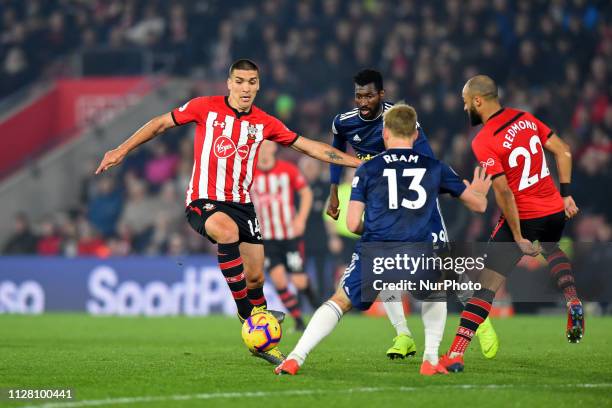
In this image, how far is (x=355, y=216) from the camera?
286 inches

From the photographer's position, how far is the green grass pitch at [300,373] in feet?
21.6

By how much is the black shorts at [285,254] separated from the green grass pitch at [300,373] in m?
1.29

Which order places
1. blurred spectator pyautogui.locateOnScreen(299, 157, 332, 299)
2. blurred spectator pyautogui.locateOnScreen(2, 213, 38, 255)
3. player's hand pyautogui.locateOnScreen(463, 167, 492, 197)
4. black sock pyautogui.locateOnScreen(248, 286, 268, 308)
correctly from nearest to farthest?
player's hand pyautogui.locateOnScreen(463, 167, 492, 197) → black sock pyautogui.locateOnScreen(248, 286, 268, 308) → blurred spectator pyautogui.locateOnScreen(299, 157, 332, 299) → blurred spectator pyautogui.locateOnScreen(2, 213, 38, 255)

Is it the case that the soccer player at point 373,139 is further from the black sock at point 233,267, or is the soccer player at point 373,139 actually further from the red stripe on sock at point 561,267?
the black sock at point 233,267

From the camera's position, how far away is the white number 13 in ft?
24.1

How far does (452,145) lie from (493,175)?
10.2 metres

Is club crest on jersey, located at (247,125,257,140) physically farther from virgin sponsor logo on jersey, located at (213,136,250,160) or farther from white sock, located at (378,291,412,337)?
white sock, located at (378,291,412,337)

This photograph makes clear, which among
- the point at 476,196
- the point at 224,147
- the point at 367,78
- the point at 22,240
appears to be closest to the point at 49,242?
the point at 22,240

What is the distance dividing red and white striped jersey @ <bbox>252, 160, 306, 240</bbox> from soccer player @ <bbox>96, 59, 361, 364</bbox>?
4.86 m

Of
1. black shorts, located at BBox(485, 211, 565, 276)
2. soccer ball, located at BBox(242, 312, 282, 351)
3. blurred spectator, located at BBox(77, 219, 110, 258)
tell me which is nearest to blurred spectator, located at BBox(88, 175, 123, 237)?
blurred spectator, located at BBox(77, 219, 110, 258)

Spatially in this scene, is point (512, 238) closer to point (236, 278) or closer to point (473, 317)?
point (473, 317)

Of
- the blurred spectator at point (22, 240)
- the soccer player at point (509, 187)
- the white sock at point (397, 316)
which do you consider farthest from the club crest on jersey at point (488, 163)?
the blurred spectator at point (22, 240)

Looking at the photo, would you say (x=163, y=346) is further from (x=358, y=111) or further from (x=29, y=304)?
(x=29, y=304)

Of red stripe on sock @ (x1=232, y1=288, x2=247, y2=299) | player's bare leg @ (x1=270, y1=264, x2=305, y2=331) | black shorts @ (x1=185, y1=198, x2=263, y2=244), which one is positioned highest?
black shorts @ (x1=185, y1=198, x2=263, y2=244)
